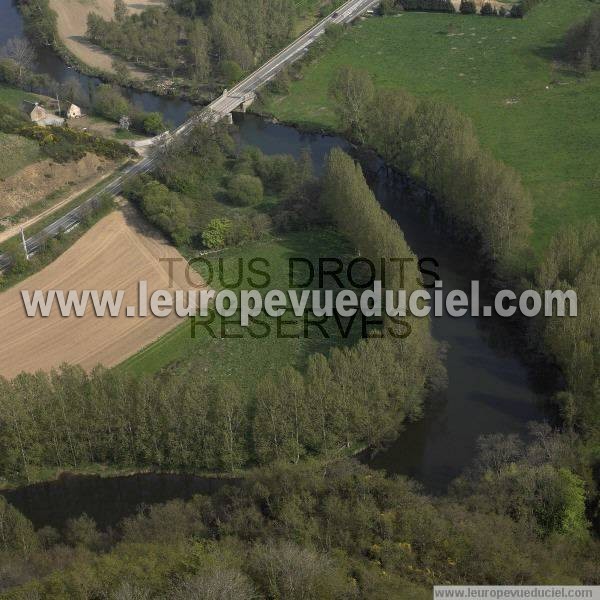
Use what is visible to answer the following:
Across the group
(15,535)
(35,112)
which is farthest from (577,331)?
(35,112)

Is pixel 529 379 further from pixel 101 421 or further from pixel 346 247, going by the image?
pixel 101 421

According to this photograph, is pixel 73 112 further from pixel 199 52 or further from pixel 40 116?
pixel 199 52

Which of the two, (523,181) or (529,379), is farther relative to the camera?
(523,181)

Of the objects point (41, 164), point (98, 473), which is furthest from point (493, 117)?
point (98, 473)

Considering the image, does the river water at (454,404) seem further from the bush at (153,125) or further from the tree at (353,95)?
the bush at (153,125)

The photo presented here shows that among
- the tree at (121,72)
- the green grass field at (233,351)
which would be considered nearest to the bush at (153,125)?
the tree at (121,72)

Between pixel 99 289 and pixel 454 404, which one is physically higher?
pixel 99 289

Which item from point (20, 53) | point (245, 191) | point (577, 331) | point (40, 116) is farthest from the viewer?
point (20, 53)
